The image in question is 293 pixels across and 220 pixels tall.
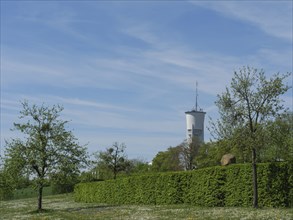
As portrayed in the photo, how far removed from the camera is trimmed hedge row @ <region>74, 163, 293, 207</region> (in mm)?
27000

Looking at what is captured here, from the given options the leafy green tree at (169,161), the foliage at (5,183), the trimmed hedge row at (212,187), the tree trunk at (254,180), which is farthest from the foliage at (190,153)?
the tree trunk at (254,180)

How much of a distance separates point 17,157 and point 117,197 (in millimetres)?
12592

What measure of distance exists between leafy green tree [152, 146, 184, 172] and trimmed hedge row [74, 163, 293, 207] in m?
63.8

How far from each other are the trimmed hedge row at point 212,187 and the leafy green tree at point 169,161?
2512 inches

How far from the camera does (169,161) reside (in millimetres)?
112688

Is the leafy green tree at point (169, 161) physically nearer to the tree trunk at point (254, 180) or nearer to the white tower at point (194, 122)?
the white tower at point (194, 122)

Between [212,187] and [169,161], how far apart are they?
267 feet

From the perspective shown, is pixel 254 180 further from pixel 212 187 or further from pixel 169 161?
pixel 169 161

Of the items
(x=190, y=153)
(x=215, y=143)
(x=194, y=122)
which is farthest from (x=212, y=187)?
(x=194, y=122)

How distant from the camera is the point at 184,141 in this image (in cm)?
11662

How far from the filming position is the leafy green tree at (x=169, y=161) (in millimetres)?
109688

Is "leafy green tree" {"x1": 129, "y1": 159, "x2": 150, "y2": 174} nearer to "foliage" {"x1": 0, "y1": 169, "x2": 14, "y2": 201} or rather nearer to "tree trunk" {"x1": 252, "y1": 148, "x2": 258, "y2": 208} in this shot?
"foliage" {"x1": 0, "y1": 169, "x2": 14, "y2": 201}

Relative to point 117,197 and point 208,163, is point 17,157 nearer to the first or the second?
point 117,197

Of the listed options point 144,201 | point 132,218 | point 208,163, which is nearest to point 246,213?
point 132,218
